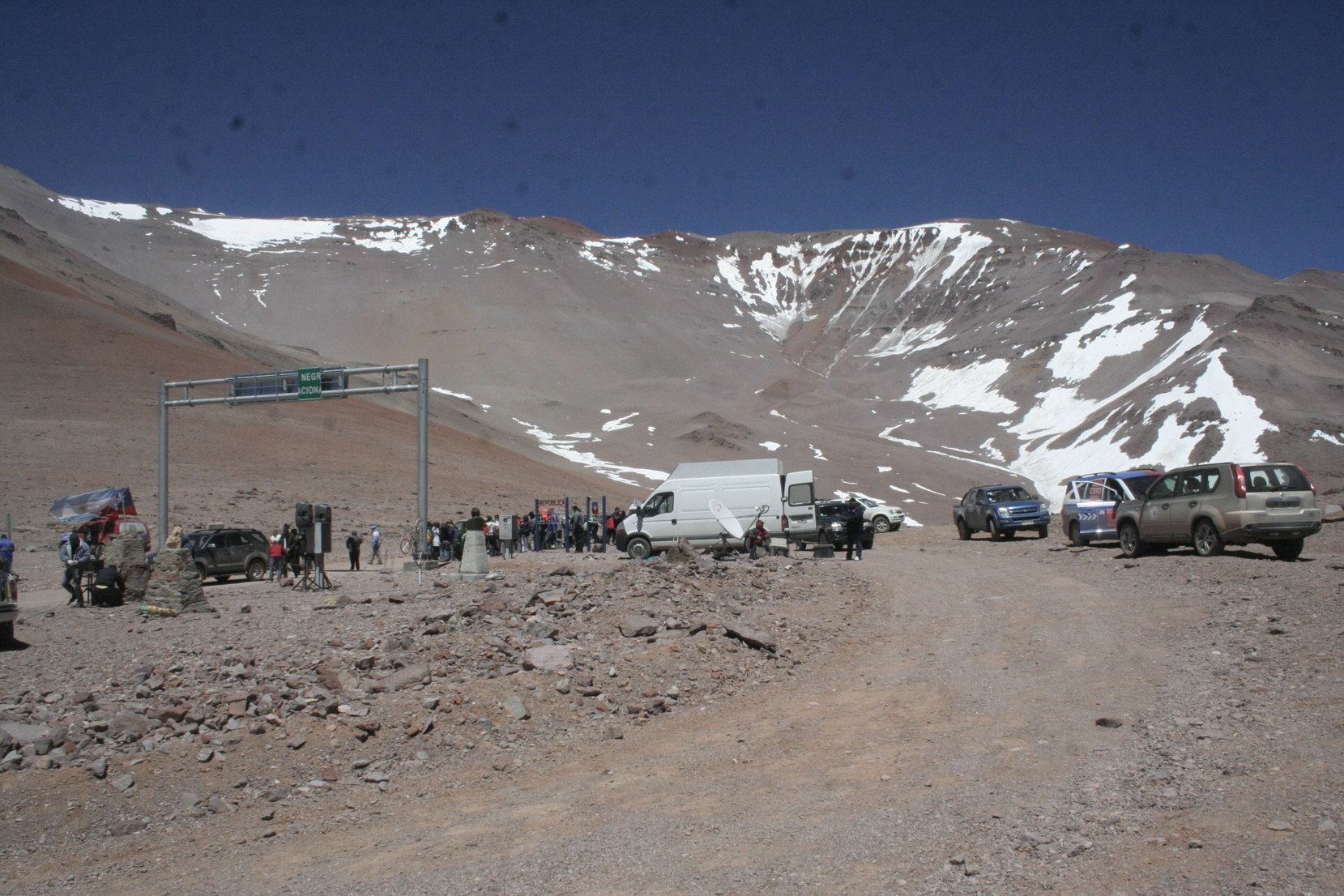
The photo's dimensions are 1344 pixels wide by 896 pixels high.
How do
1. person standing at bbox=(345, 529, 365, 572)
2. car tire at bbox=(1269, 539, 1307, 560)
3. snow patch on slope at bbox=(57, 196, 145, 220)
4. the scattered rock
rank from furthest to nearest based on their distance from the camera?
snow patch on slope at bbox=(57, 196, 145, 220) → person standing at bbox=(345, 529, 365, 572) → car tire at bbox=(1269, 539, 1307, 560) → the scattered rock

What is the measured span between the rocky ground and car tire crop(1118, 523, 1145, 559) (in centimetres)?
564

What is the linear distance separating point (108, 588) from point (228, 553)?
6.83 metres

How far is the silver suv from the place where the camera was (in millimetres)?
15742

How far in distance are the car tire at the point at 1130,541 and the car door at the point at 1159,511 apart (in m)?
0.25

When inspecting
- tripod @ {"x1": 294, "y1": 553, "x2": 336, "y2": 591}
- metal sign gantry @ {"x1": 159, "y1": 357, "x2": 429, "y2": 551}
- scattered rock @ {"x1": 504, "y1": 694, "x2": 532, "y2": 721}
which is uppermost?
metal sign gantry @ {"x1": 159, "y1": 357, "x2": 429, "y2": 551}

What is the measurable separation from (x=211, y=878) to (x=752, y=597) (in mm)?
10124

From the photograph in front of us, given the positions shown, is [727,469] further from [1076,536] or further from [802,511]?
[1076,536]

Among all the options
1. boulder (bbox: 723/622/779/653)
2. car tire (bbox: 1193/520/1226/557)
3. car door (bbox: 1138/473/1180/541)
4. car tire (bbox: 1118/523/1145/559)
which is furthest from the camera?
car tire (bbox: 1118/523/1145/559)

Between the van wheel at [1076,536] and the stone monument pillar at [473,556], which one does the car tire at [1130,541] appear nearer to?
the van wheel at [1076,536]

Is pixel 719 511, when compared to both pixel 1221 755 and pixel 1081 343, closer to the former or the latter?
pixel 1221 755

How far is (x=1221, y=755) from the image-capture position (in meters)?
6.46

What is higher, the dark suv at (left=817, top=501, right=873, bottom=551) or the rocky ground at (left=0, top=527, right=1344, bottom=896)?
the dark suv at (left=817, top=501, right=873, bottom=551)

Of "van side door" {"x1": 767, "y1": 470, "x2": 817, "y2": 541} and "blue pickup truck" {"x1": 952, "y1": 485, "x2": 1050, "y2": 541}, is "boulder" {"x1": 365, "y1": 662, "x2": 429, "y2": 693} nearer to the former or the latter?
"van side door" {"x1": 767, "y1": 470, "x2": 817, "y2": 541}

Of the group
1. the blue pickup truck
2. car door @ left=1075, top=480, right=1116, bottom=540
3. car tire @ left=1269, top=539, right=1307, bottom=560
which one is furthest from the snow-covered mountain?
car tire @ left=1269, top=539, right=1307, bottom=560
